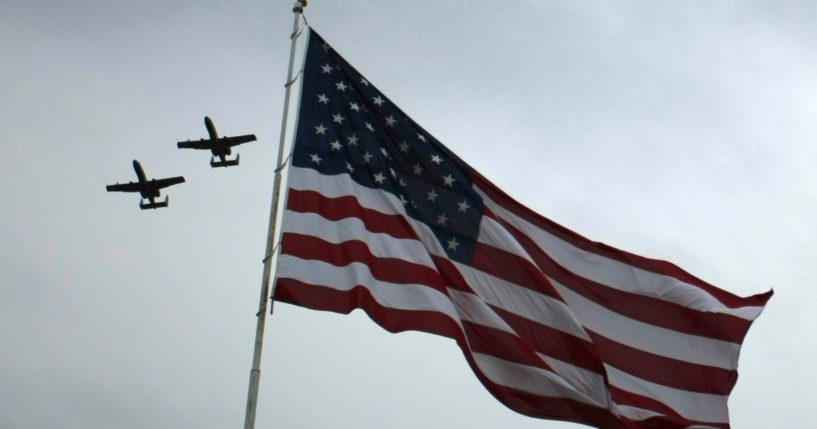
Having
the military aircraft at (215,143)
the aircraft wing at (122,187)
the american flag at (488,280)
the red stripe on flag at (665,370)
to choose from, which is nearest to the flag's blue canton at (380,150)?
the american flag at (488,280)

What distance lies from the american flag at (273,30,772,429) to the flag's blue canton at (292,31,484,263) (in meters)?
0.02

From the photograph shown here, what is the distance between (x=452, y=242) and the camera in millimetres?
13242

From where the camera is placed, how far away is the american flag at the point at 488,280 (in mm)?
12266

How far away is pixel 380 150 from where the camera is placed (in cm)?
1344

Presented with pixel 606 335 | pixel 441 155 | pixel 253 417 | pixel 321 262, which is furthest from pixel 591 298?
pixel 253 417

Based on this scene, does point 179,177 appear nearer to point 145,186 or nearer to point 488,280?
point 145,186

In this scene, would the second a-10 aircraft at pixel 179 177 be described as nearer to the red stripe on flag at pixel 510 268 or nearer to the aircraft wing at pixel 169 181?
the aircraft wing at pixel 169 181

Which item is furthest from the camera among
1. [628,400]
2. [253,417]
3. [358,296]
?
[628,400]

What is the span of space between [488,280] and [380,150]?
2131 mm

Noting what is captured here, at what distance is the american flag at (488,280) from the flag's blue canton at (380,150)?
0.06 feet

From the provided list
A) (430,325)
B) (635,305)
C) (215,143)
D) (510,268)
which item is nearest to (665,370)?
(635,305)

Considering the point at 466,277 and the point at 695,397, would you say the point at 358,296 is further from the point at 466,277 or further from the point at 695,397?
the point at 695,397

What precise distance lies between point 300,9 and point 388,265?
3.62m

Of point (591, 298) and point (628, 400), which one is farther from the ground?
point (591, 298)
